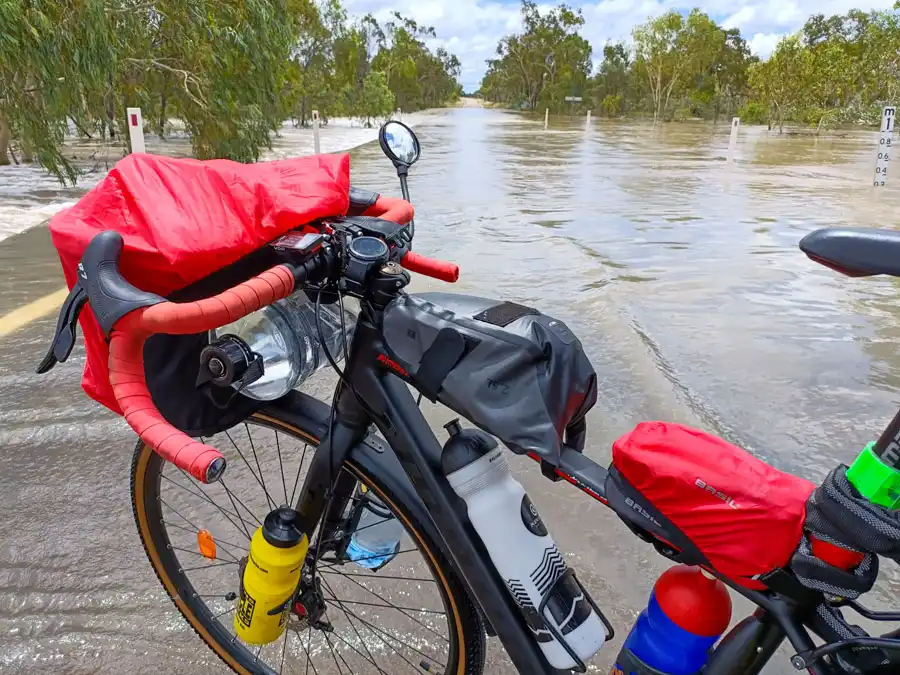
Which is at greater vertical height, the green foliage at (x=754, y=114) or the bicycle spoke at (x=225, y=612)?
the green foliage at (x=754, y=114)

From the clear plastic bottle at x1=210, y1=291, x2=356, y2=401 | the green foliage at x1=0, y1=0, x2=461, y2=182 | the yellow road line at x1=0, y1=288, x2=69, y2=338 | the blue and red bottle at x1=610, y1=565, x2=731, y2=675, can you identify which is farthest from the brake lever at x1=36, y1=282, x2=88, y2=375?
the green foliage at x1=0, y1=0, x2=461, y2=182

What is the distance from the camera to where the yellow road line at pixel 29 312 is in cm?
442

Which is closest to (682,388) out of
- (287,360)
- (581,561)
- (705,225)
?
(581,561)

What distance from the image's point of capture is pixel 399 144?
5.37 feet

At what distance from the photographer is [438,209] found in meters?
9.20

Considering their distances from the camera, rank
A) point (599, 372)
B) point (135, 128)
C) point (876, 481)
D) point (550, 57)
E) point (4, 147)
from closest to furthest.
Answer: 1. point (876, 481)
2. point (599, 372)
3. point (135, 128)
4. point (4, 147)
5. point (550, 57)

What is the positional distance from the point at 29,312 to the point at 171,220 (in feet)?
14.1

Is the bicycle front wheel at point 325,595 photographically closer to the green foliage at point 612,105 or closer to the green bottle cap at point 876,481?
the green bottle cap at point 876,481

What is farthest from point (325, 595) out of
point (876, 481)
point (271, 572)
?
point (876, 481)

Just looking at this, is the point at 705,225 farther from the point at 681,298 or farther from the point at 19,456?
the point at 19,456

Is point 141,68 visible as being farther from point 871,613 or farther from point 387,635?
point 871,613

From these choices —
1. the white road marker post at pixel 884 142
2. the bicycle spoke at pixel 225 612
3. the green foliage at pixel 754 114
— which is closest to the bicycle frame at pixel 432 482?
the bicycle spoke at pixel 225 612

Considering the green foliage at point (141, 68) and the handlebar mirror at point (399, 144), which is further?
the green foliage at point (141, 68)

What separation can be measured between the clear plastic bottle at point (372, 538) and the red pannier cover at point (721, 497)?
0.72 m
